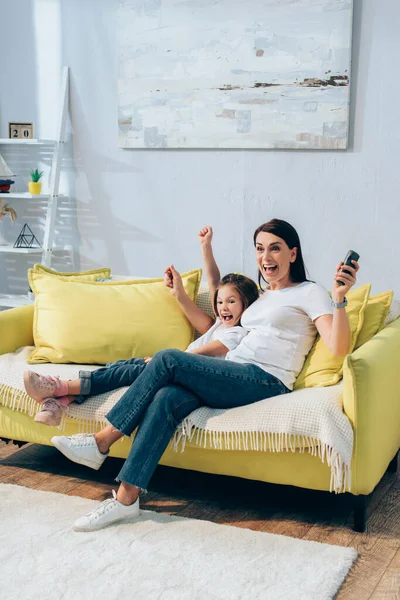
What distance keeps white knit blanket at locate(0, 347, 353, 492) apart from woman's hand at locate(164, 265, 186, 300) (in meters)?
0.52

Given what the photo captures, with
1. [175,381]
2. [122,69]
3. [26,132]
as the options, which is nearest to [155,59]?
[122,69]

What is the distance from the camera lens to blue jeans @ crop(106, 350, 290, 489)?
2.44 meters

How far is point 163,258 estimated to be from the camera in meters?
4.25

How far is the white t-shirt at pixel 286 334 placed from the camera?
2.61 m

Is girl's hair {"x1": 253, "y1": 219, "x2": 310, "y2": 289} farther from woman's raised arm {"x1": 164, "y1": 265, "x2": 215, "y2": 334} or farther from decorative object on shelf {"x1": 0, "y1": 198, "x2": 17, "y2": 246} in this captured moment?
decorative object on shelf {"x1": 0, "y1": 198, "x2": 17, "y2": 246}

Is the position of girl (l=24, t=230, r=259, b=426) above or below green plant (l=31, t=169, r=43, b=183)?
below

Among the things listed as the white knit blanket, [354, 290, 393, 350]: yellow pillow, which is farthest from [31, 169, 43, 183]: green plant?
[354, 290, 393, 350]: yellow pillow

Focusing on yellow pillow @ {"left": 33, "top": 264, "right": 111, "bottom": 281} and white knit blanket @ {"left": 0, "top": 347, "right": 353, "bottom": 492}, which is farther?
yellow pillow @ {"left": 33, "top": 264, "right": 111, "bottom": 281}

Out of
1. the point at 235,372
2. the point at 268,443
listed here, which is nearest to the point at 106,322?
the point at 235,372

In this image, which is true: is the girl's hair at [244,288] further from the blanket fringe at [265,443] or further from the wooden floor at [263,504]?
the wooden floor at [263,504]

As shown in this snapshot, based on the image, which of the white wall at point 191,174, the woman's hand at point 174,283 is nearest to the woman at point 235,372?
the woman's hand at point 174,283

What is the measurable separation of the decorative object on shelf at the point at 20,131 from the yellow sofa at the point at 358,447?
2.25m

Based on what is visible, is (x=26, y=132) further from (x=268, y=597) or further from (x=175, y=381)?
(x=268, y=597)

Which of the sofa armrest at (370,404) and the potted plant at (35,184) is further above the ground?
the potted plant at (35,184)
